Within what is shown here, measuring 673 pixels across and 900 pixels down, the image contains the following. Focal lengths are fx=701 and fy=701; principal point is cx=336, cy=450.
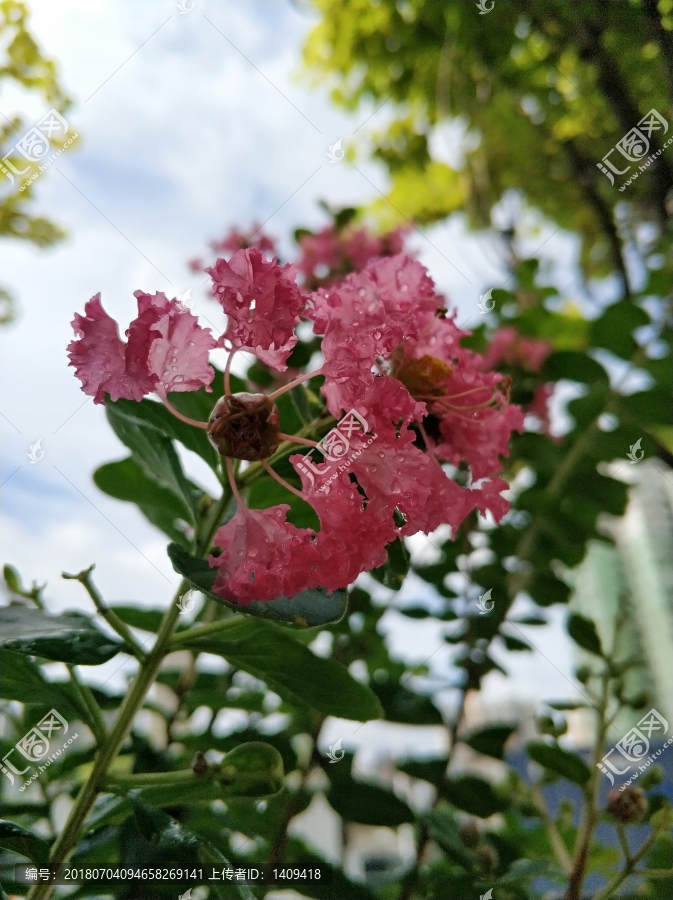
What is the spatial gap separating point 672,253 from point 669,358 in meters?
0.21

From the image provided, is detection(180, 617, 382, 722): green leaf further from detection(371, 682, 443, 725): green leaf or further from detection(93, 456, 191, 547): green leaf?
detection(371, 682, 443, 725): green leaf

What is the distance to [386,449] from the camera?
402mm

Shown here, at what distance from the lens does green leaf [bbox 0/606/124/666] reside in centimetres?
42

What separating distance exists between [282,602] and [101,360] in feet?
0.58

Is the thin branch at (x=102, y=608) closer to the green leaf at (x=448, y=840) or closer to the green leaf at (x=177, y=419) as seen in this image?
the green leaf at (x=177, y=419)

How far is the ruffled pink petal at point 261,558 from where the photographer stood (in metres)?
0.39

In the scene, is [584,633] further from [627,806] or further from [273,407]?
[273,407]

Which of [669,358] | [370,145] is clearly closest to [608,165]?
[669,358]

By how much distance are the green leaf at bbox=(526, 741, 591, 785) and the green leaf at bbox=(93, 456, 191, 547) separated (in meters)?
0.40

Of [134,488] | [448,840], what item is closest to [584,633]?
[448,840]

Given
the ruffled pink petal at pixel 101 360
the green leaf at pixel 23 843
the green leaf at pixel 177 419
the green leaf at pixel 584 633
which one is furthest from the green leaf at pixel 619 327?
the green leaf at pixel 23 843

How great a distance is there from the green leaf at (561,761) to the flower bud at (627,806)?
2.0 inches

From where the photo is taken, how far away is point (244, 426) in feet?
1.38

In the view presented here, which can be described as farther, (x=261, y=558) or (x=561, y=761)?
(x=561, y=761)
